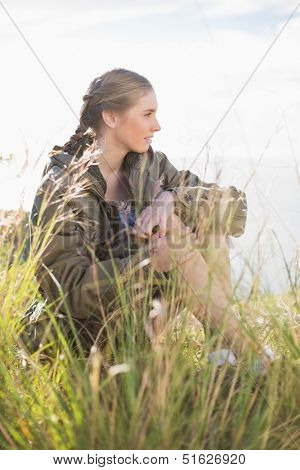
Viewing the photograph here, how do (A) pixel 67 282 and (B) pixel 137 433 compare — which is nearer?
(B) pixel 137 433

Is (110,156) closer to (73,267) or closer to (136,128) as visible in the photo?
(136,128)

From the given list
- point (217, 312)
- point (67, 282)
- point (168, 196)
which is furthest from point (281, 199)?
point (67, 282)

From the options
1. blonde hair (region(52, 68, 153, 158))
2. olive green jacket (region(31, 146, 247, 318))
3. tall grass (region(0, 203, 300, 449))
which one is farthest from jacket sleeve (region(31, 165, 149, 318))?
blonde hair (region(52, 68, 153, 158))

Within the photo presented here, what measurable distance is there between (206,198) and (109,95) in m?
0.78

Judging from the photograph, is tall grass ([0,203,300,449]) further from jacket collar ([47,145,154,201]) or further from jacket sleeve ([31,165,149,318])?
jacket collar ([47,145,154,201])

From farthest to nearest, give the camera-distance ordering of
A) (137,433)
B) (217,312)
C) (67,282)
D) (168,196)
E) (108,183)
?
(108,183)
(168,196)
(67,282)
(217,312)
(137,433)

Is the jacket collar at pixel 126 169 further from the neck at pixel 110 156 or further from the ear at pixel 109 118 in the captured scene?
the ear at pixel 109 118

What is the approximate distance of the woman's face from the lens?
134 inches

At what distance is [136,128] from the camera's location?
341 cm

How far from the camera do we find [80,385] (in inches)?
75.7

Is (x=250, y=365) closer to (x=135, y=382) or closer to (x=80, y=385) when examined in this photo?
(x=135, y=382)

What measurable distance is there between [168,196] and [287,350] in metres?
0.96

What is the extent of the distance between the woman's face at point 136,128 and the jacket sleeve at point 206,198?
0.82 ft
